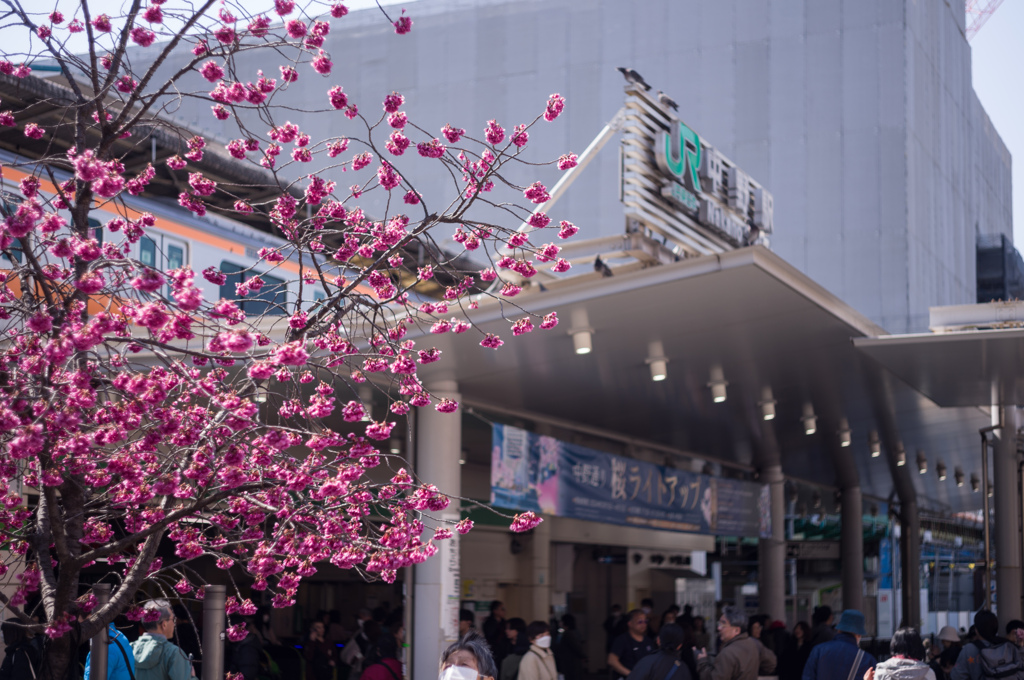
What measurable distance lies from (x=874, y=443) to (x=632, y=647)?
9604mm

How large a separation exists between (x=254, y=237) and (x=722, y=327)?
8.24m

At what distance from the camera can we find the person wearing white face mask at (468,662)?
5547 millimetres

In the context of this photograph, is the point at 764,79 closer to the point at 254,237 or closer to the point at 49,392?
the point at 254,237

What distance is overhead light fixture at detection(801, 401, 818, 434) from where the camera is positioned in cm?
1595

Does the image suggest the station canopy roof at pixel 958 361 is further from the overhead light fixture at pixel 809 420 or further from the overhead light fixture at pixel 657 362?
the overhead light fixture at pixel 809 420

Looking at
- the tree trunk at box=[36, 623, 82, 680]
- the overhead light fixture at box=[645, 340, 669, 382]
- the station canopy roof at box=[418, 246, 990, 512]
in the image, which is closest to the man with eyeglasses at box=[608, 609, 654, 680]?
the overhead light fixture at box=[645, 340, 669, 382]

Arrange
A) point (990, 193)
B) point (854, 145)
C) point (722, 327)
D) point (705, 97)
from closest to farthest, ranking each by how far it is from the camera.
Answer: point (722, 327) < point (854, 145) < point (705, 97) < point (990, 193)

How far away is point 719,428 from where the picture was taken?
679 inches

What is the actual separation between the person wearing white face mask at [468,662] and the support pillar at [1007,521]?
11.5 meters

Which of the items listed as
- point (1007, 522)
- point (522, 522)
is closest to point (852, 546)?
point (1007, 522)

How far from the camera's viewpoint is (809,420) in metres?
16.7

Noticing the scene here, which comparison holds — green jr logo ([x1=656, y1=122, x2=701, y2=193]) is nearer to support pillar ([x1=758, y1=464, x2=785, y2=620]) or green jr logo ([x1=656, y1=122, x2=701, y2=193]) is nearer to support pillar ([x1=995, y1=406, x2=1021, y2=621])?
support pillar ([x1=995, y1=406, x2=1021, y2=621])

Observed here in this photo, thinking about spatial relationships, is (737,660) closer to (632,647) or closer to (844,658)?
(844,658)

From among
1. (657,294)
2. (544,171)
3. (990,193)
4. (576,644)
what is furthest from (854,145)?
(657,294)
